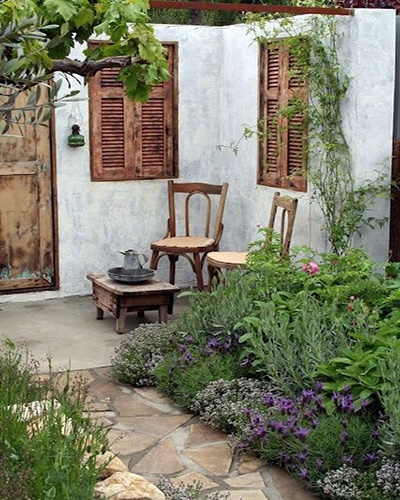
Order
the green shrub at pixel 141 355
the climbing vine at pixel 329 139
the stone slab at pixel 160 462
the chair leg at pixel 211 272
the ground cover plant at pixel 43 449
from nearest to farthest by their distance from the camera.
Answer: the ground cover plant at pixel 43 449, the stone slab at pixel 160 462, the green shrub at pixel 141 355, the climbing vine at pixel 329 139, the chair leg at pixel 211 272

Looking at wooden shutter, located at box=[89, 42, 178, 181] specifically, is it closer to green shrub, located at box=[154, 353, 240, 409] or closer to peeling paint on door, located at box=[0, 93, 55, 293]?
peeling paint on door, located at box=[0, 93, 55, 293]

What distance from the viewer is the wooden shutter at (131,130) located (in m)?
8.62

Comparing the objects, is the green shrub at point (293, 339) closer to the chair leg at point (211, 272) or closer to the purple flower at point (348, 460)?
the purple flower at point (348, 460)

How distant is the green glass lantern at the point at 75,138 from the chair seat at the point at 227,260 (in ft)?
5.25

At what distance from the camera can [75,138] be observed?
8.44 m

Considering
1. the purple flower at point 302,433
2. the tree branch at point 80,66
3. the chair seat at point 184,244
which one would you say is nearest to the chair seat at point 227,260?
the chair seat at point 184,244

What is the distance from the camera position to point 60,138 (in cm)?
855

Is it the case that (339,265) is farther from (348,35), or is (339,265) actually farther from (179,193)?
(179,193)

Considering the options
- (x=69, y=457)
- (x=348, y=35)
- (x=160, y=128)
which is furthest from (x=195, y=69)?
Result: (x=69, y=457)

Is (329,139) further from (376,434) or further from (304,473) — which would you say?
(304,473)

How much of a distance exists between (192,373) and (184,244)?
288cm

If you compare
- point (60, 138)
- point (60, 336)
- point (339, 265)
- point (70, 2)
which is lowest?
point (60, 336)

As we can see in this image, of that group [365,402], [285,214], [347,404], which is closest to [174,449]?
[347,404]

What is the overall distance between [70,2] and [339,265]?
3138 mm
